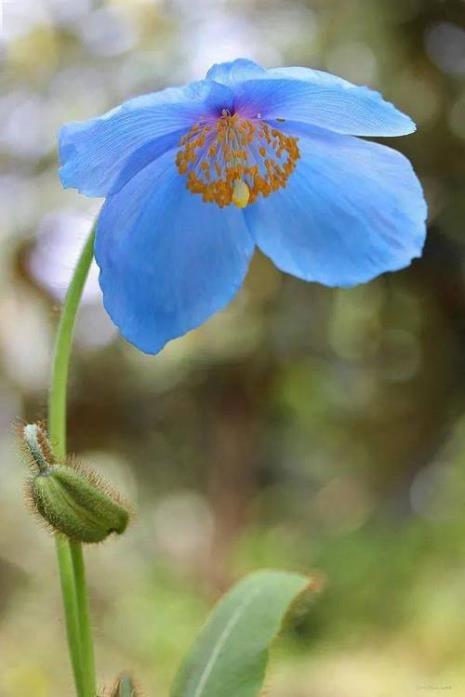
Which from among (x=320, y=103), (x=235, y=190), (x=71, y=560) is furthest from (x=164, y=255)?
(x=71, y=560)

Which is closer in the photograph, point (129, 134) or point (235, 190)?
point (129, 134)

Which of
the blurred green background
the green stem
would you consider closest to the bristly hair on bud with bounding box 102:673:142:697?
the green stem

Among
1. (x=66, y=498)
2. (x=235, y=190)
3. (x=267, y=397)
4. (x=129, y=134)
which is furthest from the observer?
(x=267, y=397)

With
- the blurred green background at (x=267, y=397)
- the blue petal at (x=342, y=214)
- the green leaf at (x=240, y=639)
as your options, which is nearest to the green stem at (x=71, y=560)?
the green leaf at (x=240, y=639)

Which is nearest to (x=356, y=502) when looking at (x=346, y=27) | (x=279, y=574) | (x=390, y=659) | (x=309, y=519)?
(x=309, y=519)

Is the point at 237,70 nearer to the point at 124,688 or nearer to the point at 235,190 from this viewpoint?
the point at 235,190

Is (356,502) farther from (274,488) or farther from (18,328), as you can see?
(18,328)

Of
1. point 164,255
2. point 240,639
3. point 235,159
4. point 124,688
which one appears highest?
point 235,159
